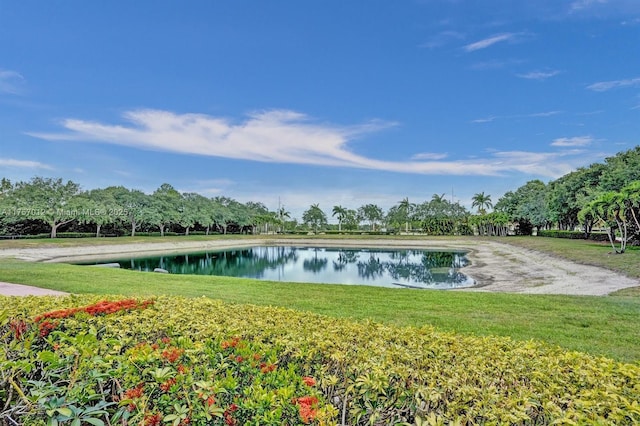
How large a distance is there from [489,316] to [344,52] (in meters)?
18.8

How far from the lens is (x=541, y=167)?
1384 inches

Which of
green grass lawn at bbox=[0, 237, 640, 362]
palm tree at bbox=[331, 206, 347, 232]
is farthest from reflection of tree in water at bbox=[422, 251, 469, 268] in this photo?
palm tree at bbox=[331, 206, 347, 232]

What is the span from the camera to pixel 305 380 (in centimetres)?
196

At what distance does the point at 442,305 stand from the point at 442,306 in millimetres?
115

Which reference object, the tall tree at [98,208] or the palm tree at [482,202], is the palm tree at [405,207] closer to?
the palm tree at [482,202]

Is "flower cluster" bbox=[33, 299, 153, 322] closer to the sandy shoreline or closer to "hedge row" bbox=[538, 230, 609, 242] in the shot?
the sandy shoreline

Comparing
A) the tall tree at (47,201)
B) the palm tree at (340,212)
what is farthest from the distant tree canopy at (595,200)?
the tall tree at (47,201)

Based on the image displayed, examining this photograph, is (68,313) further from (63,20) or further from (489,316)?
(63,20)

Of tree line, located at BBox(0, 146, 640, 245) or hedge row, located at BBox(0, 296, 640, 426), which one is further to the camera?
tree line, located at BBox(0, 146, 640, 245)

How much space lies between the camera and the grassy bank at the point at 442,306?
5085mm

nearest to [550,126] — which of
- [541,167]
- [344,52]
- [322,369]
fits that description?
[541,167]

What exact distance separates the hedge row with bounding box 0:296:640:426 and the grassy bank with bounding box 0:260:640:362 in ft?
9.68

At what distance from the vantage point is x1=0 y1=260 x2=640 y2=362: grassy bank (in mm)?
5085

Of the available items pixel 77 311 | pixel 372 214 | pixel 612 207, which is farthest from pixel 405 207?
pixel 77 311
